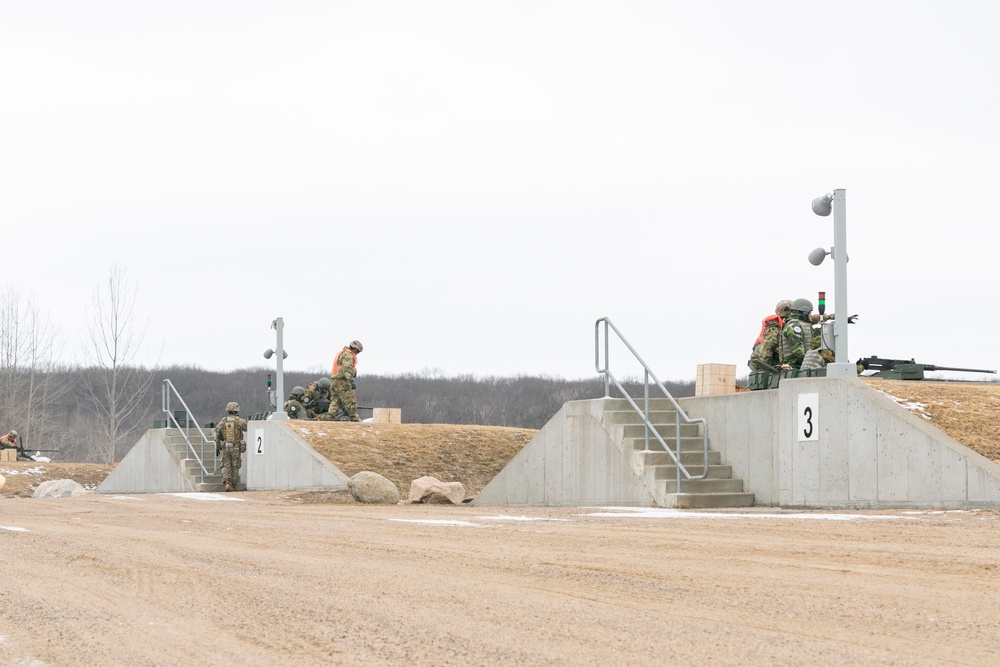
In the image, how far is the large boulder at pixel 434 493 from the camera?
2052 cm

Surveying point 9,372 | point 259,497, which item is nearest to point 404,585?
point 259,497

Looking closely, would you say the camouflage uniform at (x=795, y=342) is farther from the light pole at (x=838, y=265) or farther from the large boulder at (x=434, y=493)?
the large boulder at (x=434, y=493)

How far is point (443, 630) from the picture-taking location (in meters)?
5.64

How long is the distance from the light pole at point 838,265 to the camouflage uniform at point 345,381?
14.6 meters

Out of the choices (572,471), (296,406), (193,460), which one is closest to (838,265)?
(572,471)

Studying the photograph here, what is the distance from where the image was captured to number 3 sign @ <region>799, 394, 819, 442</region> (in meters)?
15.5

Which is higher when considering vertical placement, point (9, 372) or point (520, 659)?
point (9, 372)

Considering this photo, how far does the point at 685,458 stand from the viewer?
17.4 meters

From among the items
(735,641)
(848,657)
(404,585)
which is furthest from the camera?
(404,585)

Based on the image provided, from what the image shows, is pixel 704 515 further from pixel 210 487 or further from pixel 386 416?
pixel 210 487

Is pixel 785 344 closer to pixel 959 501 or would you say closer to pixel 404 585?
pixel 959 501

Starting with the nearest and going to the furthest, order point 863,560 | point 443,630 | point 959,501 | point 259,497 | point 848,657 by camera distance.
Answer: point 848,657 → point 443,630 → point 863,560 → point 959,501 → point 259,497

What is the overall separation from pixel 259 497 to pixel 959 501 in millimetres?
14150

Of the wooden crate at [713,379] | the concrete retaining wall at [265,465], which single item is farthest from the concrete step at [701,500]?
the concrete retaining wall at [265,465]
